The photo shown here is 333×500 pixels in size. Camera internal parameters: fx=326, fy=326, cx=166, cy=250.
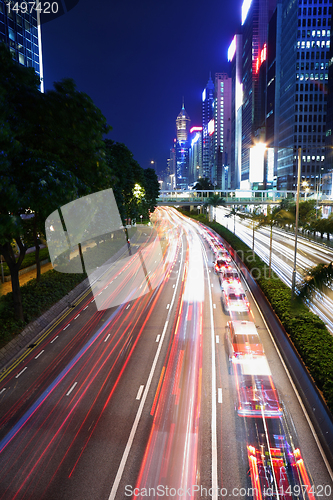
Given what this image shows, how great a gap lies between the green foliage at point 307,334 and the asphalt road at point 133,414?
4.22 feet

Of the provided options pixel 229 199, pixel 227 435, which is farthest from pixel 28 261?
pixel 229 199

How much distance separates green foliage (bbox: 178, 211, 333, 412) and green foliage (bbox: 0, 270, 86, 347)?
13.3m

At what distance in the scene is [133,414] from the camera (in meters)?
11.6

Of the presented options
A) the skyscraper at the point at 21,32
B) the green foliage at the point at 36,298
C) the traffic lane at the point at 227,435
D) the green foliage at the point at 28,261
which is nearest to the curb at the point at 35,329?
the green foliage at the point at 36,298

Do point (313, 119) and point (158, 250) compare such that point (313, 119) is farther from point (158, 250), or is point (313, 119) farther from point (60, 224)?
point (60, 224)

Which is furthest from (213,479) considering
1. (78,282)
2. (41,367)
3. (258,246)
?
(258,246)

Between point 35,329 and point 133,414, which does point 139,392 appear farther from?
point 35,329

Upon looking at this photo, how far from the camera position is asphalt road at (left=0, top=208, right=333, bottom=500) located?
29.2ft

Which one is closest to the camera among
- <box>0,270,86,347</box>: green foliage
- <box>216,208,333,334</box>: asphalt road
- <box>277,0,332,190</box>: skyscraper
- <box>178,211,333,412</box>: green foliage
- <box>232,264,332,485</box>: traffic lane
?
<box>232,264,332,485</box>: traffic lane

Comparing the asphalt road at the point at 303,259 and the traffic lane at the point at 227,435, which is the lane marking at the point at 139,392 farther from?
the asphalt road at the point at 303,259

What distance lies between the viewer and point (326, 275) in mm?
11211

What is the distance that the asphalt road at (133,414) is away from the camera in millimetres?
8906

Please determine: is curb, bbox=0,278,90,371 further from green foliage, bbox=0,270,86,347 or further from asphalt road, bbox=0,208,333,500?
asphalt road, bbox=0,208,333,500

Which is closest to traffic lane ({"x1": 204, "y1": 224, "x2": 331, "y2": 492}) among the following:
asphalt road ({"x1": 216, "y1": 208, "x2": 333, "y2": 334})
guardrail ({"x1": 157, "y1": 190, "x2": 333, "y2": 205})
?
asphalt road ({"x1": 216, "y1": 208, "x2": 333, "y2": 334})
